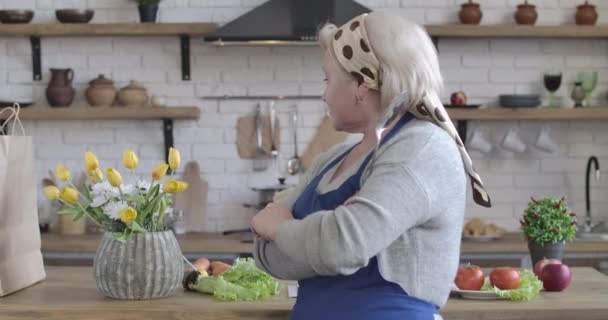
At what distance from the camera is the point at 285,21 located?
515 cm

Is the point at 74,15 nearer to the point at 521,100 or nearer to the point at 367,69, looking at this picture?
the point at 521,100

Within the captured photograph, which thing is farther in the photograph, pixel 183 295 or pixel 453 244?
pixel 183 295

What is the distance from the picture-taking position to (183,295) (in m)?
3.02

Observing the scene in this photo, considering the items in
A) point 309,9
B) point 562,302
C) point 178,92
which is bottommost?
point 562,302

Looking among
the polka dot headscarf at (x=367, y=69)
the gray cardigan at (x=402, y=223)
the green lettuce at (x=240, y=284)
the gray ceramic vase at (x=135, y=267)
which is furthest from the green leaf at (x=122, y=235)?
the polka dot headscarf at (x=367, y=69)

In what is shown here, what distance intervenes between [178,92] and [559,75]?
2122 mm

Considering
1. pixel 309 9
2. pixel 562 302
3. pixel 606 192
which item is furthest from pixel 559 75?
pixel 562 302

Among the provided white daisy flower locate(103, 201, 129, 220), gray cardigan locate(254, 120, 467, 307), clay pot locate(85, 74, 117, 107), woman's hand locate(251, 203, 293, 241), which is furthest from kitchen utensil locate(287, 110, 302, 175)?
gray cardigan locate(254, 120, 467, 307)

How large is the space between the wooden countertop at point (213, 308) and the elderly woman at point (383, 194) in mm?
456

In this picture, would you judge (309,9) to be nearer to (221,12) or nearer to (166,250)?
(221,12)

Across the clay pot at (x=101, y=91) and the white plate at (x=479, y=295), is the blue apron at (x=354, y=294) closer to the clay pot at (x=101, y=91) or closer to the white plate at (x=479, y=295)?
the white plate at (x=479, y=295)

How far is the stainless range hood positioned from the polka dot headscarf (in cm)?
283

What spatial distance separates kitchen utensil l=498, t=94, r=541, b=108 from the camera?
17.9ft

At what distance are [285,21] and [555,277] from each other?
8.19ft
